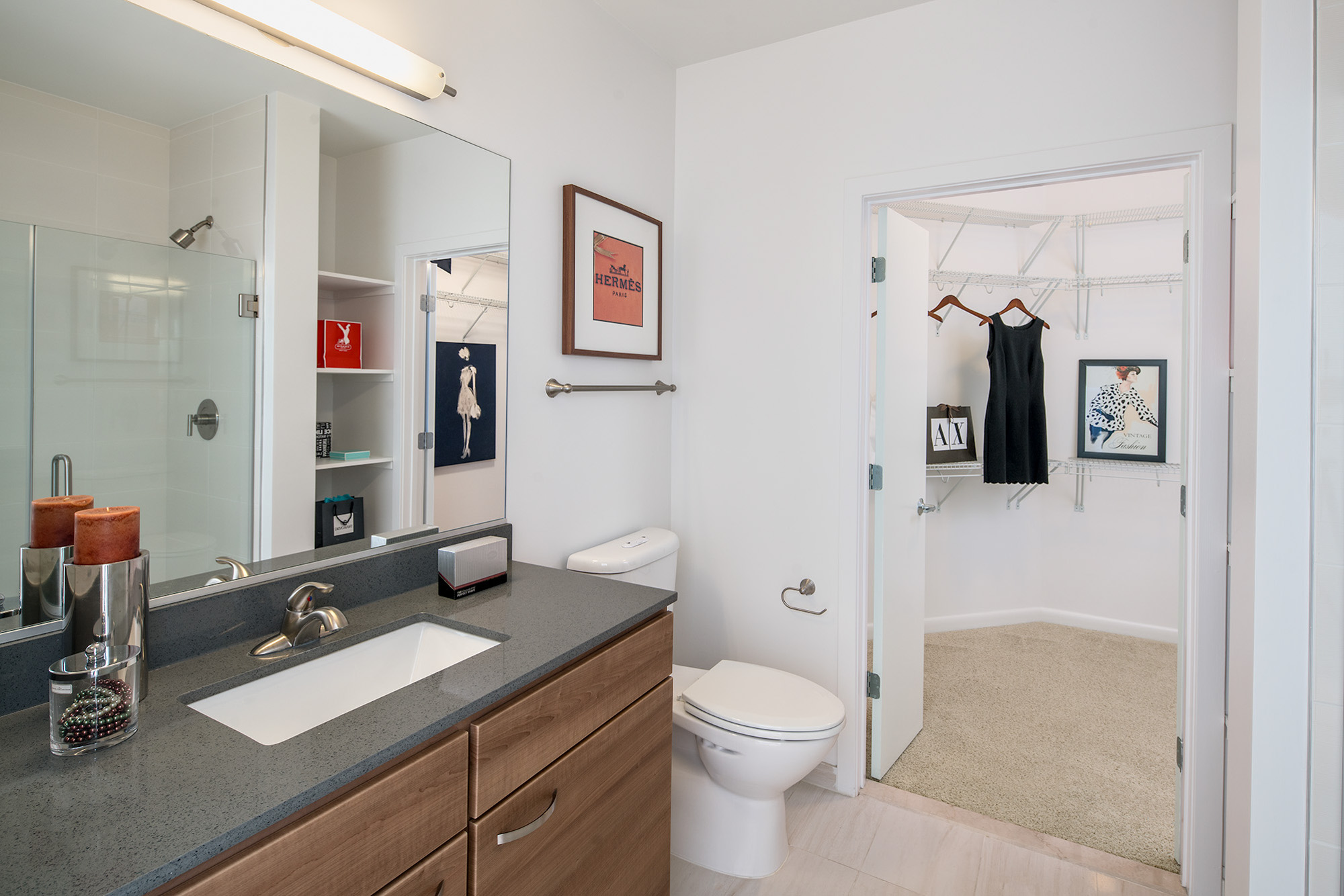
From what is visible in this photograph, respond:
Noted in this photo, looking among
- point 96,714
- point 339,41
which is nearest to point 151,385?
point 96,714

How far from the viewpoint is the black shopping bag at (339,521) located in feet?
4.55

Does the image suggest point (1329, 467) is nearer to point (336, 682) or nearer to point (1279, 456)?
point (1279, 456)

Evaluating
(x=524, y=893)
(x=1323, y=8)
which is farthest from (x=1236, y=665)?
(x=524, y=893)

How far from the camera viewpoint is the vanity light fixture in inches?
47.4

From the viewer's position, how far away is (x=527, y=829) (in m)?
1.10

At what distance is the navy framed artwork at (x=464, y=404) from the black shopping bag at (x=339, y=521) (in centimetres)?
23

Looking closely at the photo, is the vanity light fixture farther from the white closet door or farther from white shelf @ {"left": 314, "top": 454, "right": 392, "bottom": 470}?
the white closet door

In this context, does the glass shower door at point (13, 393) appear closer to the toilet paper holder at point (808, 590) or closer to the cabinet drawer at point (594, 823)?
the cabinet drawer at point (594, 823)

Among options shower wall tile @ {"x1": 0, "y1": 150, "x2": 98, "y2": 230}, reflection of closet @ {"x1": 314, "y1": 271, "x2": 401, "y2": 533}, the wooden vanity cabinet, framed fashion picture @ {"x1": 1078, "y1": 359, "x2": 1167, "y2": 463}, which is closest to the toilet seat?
the wooden vanity cabinet

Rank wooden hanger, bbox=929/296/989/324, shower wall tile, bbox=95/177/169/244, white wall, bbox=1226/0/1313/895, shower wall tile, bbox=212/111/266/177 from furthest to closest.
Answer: wooden hanger, bbox=929/296/989/324, white wall, bbox=1226/0/1313/895, shower wall tile, bbox=212/111/266/177, shower wall tile, bbox=95/177/169/244

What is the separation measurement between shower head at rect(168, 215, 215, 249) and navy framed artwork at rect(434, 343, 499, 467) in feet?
1.79

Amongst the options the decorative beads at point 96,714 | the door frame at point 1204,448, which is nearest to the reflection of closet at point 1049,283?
the door frame at point 1204,448

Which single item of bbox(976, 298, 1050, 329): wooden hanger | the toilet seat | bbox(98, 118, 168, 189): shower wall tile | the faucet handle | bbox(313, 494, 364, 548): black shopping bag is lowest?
the toilet seat

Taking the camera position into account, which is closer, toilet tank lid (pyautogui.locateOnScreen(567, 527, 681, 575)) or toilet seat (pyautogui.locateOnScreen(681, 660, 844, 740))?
toilet seat (pyautogui.locateOnScreen(681, 660, 844, 740))
